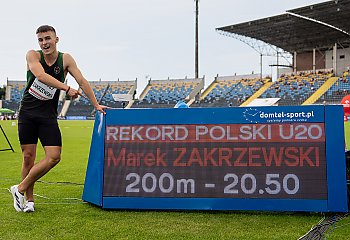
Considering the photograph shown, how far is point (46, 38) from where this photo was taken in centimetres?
432

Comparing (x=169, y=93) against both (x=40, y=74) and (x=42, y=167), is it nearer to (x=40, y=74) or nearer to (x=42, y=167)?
(x=42, y=167)

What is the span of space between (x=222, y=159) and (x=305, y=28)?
143ft

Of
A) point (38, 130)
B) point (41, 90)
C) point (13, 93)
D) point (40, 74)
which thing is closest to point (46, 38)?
point (40, 74)

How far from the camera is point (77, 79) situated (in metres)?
4.50

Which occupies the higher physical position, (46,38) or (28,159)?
(46,38)

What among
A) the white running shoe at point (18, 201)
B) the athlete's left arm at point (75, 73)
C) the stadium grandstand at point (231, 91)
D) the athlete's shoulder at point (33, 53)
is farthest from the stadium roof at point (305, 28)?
the white running shoe at point (18, 201)

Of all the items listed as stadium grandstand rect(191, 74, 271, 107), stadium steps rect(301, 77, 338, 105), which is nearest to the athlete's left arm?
stadium steps rect(301, 77, 338, 105)

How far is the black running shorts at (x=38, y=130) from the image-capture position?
175 inches

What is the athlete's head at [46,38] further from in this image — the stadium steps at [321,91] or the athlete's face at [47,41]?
the stadium steps at [321,91]

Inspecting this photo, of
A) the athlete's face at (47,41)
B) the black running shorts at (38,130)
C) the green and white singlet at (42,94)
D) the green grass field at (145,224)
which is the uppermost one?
the athlete's face at (47,41)

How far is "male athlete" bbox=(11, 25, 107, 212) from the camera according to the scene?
434 centimetres

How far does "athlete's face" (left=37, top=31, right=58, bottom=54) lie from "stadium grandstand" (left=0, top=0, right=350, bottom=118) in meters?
36.7

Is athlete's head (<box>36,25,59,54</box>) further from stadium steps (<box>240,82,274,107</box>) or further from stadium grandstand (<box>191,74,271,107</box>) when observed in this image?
stadium steps (<box>240,82,274,107</box>)

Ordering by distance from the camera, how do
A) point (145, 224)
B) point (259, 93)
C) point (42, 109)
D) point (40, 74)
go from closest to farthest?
point (145, 224)
point (40, 74)
point (42, 109)
point (259, 93)
